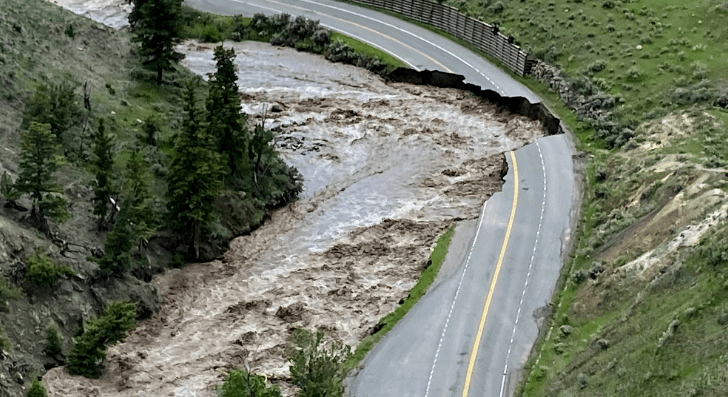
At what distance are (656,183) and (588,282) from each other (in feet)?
31.1

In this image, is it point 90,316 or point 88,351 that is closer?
point 88,351

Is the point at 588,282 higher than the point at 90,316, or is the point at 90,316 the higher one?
the point at 588,282

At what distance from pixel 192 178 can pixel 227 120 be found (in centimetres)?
815

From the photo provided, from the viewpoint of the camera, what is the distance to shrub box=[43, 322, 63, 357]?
43906 mm

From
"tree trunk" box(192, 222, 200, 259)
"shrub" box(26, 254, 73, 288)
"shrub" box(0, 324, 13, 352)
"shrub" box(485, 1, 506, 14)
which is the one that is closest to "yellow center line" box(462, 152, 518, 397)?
"tree trunk" box(192, 222, 200, 259)

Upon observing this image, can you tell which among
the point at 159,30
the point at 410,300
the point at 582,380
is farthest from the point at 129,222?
the point at 582,380

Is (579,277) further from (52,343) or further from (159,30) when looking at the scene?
(159,30)

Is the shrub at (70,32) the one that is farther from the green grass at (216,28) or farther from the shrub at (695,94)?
the shrub at (695,94)

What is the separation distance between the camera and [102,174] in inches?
2007

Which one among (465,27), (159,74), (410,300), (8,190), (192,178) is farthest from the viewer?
(465,27)

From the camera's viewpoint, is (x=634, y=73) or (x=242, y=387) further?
(x=634, y=73)

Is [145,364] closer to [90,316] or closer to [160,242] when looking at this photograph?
[90,316]

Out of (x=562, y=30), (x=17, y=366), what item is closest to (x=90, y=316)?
(x=17, y=366)

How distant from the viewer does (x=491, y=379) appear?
44.9m
